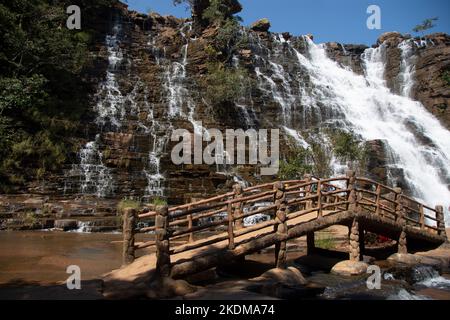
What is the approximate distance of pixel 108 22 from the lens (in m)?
35.4

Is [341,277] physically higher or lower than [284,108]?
lower

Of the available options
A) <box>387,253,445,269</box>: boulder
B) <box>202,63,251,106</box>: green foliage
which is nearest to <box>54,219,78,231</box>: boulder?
<box>387,253,445,269</box>: boulder

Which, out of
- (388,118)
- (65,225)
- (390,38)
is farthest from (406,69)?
(65,225)

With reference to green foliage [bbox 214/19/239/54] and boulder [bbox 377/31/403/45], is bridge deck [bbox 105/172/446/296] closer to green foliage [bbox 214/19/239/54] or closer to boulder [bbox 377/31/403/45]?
green foliage [bbox 214/19/239/54]

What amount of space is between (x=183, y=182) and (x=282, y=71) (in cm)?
1817

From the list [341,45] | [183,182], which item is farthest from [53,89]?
[341,45]

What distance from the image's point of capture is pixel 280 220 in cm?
887

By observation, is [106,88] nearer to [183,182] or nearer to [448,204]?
[183,182]

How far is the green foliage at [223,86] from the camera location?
28.0 metres

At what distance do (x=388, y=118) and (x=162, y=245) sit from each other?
100ft

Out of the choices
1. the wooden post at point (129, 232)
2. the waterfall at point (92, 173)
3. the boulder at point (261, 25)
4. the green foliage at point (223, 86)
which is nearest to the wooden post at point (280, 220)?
the wooden post at point (129, 232)

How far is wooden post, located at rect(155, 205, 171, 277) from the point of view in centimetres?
684

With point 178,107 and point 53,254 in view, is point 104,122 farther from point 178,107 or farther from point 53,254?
point 53,254
